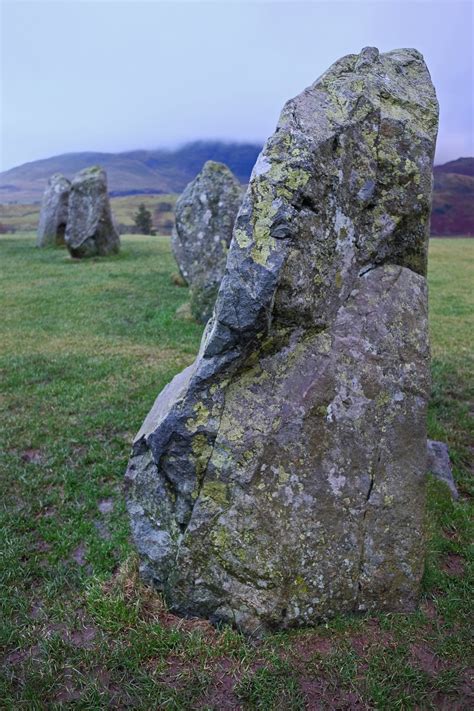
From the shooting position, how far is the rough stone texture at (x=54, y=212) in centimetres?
2594

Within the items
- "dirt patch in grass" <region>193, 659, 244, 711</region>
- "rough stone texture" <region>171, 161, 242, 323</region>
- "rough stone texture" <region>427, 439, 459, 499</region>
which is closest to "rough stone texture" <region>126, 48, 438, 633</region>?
"dirt patch in grass" <region>193, 659, 244, 711</region>

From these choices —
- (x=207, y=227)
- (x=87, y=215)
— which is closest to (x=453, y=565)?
(x=207, y=227)

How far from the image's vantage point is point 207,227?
14039 millimetres

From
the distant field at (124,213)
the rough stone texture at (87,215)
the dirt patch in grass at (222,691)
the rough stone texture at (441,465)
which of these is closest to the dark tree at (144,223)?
the distant field at (124,213)

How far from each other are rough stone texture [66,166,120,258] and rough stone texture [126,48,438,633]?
19960 mm

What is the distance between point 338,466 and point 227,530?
3.14 ft

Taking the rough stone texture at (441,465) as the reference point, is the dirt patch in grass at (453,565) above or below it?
below

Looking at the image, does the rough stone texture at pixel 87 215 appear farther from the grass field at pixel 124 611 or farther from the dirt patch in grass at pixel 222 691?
the dirt patch in grass at pixel 222 691

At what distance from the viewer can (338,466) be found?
4414mm

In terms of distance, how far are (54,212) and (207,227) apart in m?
14.8

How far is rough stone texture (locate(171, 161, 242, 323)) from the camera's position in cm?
1337

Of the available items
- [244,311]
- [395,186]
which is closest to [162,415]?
[244,311]

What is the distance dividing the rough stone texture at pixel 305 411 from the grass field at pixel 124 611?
284mm

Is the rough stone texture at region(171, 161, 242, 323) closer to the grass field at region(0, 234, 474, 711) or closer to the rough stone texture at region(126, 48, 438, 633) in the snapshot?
the grass field at region(0, 234, 474, 711)
